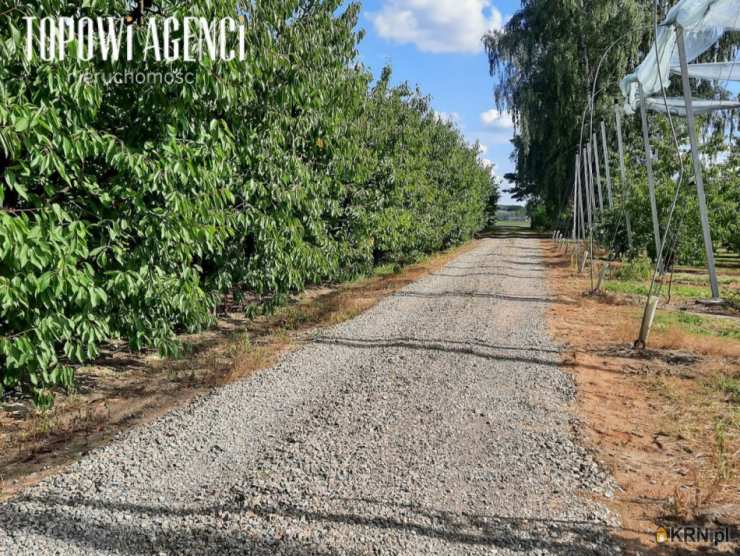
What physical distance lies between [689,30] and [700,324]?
4732 mm

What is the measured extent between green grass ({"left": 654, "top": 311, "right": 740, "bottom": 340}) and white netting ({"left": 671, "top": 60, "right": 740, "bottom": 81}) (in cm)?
479

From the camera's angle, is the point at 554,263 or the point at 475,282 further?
the point at 554,263

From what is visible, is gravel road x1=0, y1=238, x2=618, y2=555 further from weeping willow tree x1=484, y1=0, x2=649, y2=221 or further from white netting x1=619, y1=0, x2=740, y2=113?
weeping willow tree x1=484, y1=0, x2=649, y2=221

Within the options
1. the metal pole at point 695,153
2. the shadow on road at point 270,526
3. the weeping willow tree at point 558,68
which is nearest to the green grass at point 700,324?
the metal pole at point 695,153

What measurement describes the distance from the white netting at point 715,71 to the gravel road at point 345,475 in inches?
321

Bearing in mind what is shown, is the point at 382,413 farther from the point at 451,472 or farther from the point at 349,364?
the point at 349,364

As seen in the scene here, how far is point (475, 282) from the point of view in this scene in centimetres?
1353

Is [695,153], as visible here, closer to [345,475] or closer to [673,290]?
[673,290]

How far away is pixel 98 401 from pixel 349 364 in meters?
2.54

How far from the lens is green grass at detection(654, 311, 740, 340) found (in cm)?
766

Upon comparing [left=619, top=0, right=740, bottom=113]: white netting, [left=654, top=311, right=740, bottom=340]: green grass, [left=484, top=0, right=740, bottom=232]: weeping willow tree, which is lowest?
Answer: [left=654, top=311, right=740, bottom=340]: green grass

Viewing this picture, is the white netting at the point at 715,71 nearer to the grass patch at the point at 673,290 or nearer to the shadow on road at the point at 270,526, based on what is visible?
the grass patch at the point at 673,290

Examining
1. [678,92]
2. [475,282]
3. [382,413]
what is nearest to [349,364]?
[382,413]

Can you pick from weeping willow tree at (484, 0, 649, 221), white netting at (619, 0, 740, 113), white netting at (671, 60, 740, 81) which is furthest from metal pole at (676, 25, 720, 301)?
weeping willow tree at (484, 0, 649, 221)
